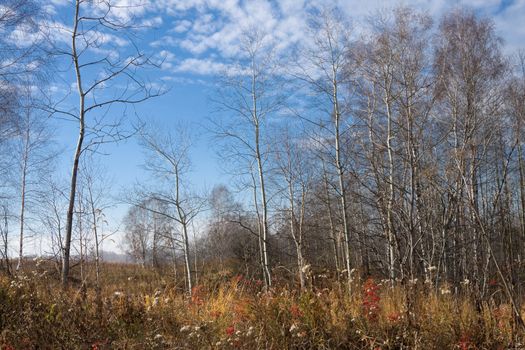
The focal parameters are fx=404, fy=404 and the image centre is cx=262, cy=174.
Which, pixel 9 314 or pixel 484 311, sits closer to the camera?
pixel 484 311

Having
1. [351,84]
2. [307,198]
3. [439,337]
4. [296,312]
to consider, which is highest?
[351,84]

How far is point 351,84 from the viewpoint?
11.2 meters

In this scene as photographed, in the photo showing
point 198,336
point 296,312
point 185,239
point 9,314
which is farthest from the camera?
point 185,239

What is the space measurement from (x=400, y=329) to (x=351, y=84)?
323 inches

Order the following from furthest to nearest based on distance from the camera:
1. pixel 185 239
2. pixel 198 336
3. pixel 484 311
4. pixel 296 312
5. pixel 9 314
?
pixel 185 239 → pixel 9 314 → pixel 484 311 → pixel 296 312 → pixel 198 336

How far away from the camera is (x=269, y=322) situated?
418 centimetres

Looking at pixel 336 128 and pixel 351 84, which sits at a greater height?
pixel 351 84

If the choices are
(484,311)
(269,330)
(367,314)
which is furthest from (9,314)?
(484,311)

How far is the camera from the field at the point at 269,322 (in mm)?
3957

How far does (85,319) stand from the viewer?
4426mm

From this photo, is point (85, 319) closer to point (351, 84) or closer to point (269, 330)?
point (269, 330)

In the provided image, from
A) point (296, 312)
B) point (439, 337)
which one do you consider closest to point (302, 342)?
point (296, 312)

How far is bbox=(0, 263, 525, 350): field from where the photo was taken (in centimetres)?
396

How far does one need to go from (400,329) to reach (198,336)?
80.1 inches
